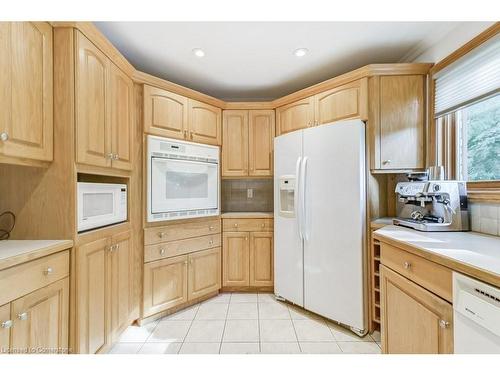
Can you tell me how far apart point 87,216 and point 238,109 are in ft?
6.10

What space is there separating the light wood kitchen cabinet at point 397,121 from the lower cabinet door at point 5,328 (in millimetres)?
2278

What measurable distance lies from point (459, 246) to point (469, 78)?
1244mm

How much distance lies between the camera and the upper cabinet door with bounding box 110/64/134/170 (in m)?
1.61

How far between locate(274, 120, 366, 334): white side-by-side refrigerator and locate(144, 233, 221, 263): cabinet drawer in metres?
0.75

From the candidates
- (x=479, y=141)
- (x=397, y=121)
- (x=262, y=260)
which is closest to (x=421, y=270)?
(x=479, y=141)

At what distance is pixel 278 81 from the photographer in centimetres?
250

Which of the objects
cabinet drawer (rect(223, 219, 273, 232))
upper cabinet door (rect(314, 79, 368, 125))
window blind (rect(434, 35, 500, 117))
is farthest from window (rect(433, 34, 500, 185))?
cabinet drawer (rect(223, 219, 273, 232))

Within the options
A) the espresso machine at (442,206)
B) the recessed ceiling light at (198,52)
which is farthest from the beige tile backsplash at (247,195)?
the espresso machine at (442,206)

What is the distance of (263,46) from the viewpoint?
73.3 inches

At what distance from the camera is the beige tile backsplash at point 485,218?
128cm

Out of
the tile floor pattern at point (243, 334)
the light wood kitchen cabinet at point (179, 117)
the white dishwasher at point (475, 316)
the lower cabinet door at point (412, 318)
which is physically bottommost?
the tile floor pattern at point (243, 334)

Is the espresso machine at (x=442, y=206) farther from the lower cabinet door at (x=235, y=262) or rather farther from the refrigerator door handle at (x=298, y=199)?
the lower cabinet door at (x=235, y=262)
